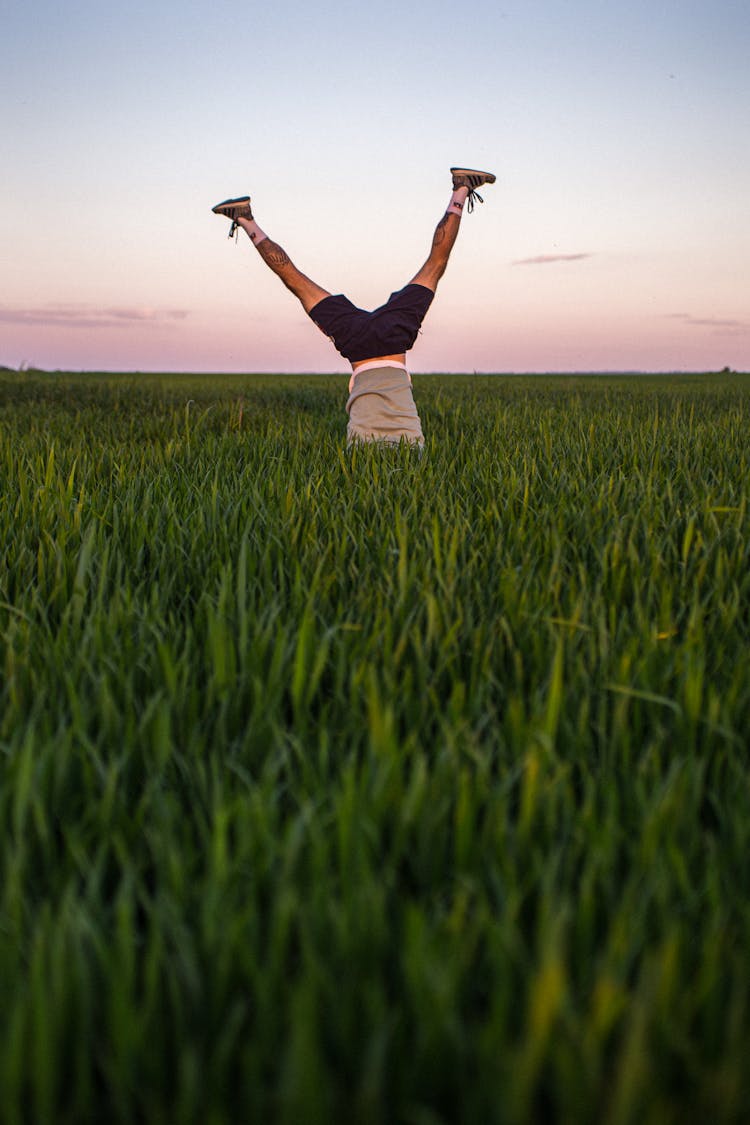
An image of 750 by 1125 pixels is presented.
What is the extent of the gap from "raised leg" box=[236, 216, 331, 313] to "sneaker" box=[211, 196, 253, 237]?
3 centimetres

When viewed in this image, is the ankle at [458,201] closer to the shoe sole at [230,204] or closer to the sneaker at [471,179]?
the sneaker at [471,179]

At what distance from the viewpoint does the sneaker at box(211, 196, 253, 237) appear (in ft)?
16.4

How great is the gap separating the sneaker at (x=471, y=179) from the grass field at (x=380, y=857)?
Result: 13.7 ft

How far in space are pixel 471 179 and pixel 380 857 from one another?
5263 mm

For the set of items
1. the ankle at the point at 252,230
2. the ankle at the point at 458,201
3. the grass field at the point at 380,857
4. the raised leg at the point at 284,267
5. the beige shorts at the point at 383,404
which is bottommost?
the grass field at the point at 380,857

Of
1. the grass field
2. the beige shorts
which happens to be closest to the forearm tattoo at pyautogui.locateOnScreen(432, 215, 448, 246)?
the beige shorts

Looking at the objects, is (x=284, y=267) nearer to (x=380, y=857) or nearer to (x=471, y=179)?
(x=471, y=179)

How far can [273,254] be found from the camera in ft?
16.5

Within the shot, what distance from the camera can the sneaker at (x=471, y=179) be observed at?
512cm

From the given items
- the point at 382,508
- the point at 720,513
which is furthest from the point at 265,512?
the point at 720,513

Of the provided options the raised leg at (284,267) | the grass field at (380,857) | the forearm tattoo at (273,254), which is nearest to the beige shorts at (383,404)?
the raised leg at (284,267)

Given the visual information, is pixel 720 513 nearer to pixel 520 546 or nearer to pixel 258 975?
pixel 520 546

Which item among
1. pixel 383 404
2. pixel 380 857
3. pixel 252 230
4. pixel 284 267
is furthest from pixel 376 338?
A: pixel 380 857

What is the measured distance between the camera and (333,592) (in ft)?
5.63
